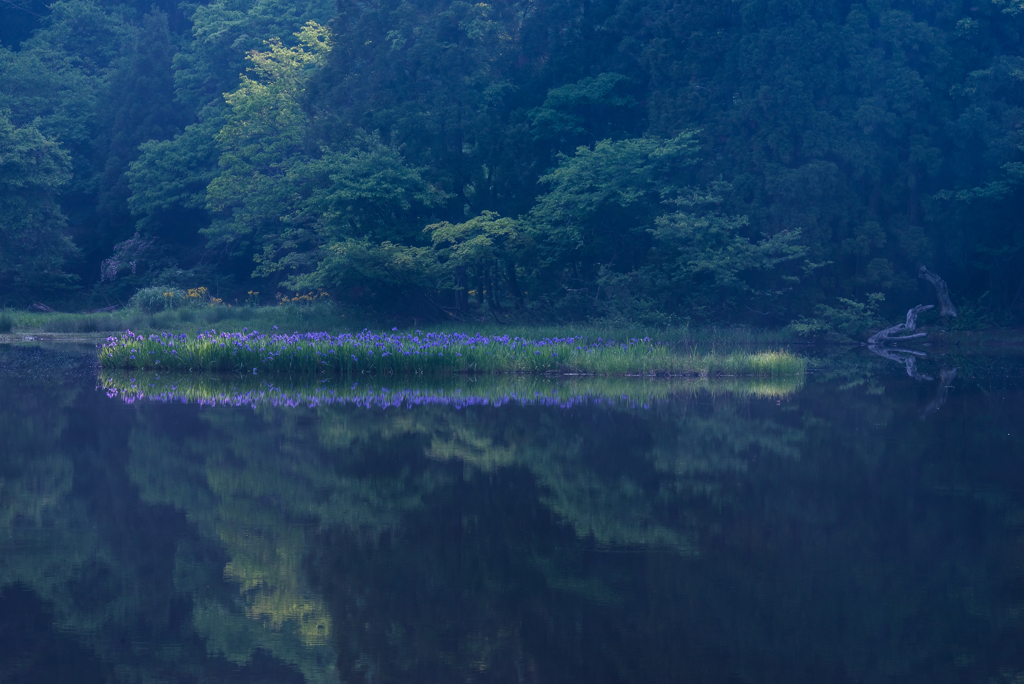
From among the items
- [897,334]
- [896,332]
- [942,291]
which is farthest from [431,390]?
[942,291]

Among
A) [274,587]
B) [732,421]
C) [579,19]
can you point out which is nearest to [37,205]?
[579,19]

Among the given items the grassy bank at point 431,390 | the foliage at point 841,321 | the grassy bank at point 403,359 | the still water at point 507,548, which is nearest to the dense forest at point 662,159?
the foliage at point 841,321

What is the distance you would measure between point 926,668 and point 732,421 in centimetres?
586

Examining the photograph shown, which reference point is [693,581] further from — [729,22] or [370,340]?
[729,22]

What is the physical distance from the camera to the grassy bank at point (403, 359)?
47.3 feet

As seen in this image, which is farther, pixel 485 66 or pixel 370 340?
pixel 485 66

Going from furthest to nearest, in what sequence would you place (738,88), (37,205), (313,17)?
(313,17), (37,205), (738,88)

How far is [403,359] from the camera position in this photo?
567 inches

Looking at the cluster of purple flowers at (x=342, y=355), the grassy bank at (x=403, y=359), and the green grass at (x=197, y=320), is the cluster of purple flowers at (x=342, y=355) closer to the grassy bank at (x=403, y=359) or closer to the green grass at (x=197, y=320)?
the grassy bank at (x=403, y=359)

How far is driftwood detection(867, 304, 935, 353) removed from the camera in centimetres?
2275

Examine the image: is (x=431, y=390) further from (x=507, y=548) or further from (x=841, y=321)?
(x=841, y=321)

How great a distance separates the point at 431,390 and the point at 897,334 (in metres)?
15.6

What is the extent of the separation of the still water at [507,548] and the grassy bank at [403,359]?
4759 mm

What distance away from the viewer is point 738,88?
2438cm
